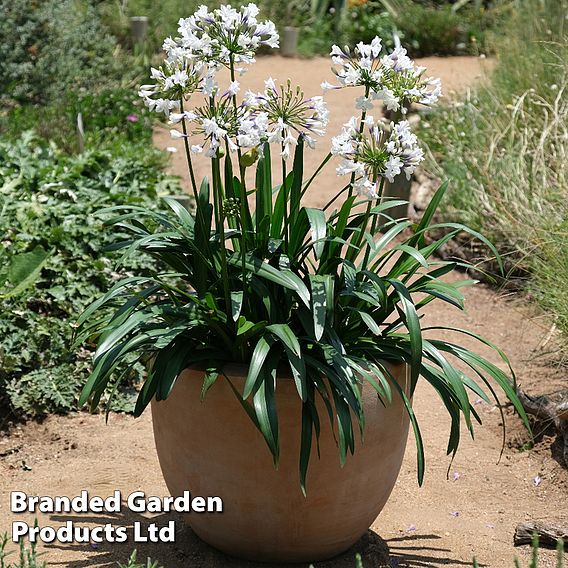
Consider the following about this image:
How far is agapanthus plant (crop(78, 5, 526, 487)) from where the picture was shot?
8.29ft

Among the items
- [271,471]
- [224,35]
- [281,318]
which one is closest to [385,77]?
[224,35]

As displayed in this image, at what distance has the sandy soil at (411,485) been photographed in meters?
3.09

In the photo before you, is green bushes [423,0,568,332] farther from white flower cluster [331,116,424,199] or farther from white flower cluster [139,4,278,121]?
white flower cluster [139,4,278,121]

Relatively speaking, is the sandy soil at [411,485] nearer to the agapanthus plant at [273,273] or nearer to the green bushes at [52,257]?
the green bushes at [52,257]

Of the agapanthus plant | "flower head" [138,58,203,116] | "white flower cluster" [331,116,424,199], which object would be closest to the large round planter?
the agapanthus plant

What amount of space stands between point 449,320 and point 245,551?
2995 mm

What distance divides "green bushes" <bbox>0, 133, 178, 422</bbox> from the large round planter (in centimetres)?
137

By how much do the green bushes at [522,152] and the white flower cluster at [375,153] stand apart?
2.14 metres

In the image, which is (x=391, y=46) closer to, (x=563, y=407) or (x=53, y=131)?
(x=53, y=131)

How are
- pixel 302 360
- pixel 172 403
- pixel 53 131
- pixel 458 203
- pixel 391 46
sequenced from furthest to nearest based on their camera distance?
pixel 391 46 < pixel 53 131 < pixel 458 203 < pixel 172 403 < pixel 302 360

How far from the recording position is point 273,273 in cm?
272

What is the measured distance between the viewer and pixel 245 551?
2.92 meters

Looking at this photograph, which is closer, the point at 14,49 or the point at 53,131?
the point at 53,131

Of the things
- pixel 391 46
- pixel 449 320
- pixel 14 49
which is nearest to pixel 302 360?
pixel 449 320
